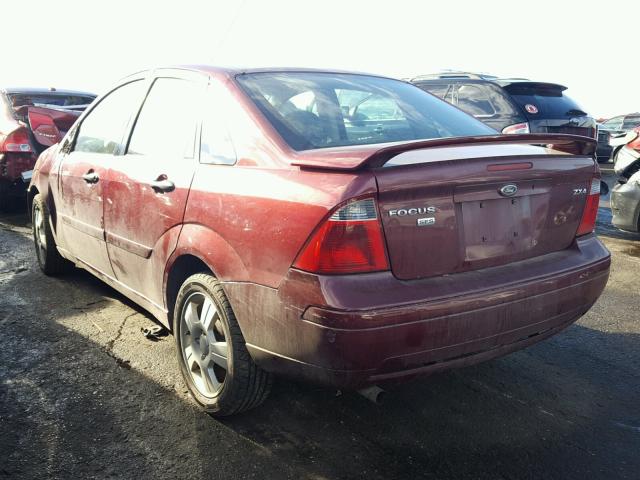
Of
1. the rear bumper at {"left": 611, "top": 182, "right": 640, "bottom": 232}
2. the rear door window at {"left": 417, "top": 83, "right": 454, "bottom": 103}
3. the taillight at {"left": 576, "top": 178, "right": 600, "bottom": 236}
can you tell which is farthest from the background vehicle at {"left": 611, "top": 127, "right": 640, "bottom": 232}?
the taillight at {"left": 576, "top": 178, "right": 600, "bottom": 236}

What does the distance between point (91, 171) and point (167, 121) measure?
0.85 m

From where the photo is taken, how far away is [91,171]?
3.84m

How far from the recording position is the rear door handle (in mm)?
2990

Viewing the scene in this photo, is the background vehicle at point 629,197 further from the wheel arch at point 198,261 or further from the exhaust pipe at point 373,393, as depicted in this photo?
the wheel arch at point 198,261

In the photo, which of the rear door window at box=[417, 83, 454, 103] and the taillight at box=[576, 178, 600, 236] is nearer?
the taillight at box=[576, 178, 600, 236]

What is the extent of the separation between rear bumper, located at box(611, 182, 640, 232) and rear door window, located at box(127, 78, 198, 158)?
5.13m

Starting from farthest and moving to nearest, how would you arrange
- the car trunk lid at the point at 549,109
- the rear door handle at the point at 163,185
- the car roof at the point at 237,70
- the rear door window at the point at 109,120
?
the car trunk lid at the point at 549,109 → the rear door window at the point at 109,120 → the car roof at the point at 237,70 → the rear door handle at the point at 163,185

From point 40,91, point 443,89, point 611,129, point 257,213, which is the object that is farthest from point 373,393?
point 611,129

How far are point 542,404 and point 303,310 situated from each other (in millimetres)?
1505

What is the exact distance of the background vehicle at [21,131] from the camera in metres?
7.07

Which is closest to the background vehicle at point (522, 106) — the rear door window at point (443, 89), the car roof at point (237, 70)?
the rear door window at point (443, 89)

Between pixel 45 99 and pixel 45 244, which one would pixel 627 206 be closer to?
pixel 45 244

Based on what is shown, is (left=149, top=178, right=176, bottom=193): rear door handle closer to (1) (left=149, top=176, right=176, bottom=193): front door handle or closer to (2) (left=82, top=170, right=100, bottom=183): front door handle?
(1) (left=149, top=176, right=176, bottom=193): front door handle

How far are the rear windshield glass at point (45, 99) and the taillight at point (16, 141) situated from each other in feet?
2.32
